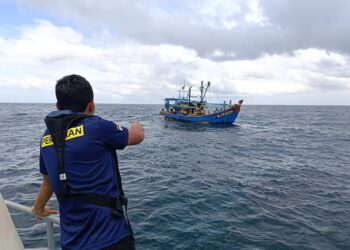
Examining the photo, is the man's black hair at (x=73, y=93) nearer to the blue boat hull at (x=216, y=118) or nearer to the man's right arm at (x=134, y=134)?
the man's right arm at (x=134, y=134)

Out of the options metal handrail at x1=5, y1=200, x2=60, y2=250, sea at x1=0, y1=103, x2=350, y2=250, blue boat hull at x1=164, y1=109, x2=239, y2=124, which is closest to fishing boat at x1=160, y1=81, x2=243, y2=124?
blue boat hull at x1=164, y1=109, x2=239, y2=124

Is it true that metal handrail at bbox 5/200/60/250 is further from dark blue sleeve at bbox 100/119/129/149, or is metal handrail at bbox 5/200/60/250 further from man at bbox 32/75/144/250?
dark blue sleeve at bbox 100/119/129/149

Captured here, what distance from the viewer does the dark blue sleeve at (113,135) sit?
2.27 m

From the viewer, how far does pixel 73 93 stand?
2.34 metres

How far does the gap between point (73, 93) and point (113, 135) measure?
18.0 inches

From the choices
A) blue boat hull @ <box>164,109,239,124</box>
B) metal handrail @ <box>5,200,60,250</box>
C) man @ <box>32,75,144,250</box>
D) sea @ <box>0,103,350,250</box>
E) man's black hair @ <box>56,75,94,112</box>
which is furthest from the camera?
blue boat hull @ <box>164,109,239,124</box>

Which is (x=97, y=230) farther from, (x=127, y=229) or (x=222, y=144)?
(x=222, y=144)

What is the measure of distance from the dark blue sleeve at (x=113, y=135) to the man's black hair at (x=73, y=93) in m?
0.25

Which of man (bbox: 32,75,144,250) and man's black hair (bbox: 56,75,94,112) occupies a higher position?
man's black hair (bbox: 56,75,94,112)

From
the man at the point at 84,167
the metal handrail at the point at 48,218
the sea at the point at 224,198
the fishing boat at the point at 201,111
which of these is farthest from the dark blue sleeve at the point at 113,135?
the fishing boat at the point at 201,111

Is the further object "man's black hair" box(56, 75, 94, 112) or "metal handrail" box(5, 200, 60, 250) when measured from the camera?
"metal handrail" box(5, 200, 60, 250)

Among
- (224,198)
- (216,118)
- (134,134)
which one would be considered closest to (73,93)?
(134,134)

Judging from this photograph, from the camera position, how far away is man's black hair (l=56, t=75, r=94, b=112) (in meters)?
2.34

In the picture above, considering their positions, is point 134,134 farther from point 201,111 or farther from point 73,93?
point 201,111
